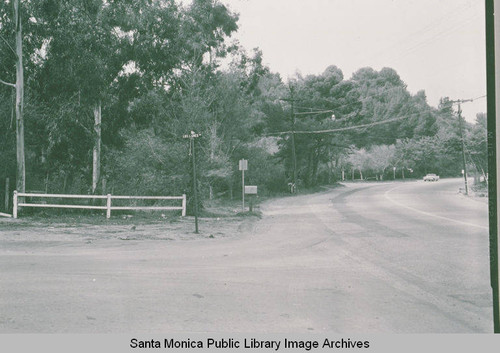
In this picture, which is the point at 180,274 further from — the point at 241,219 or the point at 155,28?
the point at 155,28

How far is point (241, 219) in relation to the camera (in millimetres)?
18969

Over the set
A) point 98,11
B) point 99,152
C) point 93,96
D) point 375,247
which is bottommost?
point 375,247

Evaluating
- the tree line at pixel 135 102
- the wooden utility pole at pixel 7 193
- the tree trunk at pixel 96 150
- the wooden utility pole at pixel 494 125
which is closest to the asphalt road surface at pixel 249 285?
the wooden utility pole at pixel 494 125

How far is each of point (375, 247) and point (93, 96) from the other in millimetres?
17477

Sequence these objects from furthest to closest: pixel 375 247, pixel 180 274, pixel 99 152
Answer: pixel 99 152, pixel 375 247, pixel 180 274

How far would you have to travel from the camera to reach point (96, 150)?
83.4 ft

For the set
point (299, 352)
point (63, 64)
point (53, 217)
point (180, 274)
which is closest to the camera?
point (299, 352)

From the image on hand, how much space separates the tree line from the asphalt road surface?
8.17 m

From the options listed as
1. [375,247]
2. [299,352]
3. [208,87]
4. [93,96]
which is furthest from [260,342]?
[93,96]

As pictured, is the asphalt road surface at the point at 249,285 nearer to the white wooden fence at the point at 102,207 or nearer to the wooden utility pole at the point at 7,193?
the white wooden fence at the point at 102,207

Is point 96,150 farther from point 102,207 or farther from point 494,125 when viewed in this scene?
point 494,125

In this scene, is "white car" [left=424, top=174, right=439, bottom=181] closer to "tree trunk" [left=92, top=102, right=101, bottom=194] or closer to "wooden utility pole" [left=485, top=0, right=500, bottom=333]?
"tree trunk" [left=92, top=102, right=101, bottom=194]

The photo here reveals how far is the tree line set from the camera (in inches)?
786

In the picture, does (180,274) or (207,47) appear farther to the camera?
(207,47)
